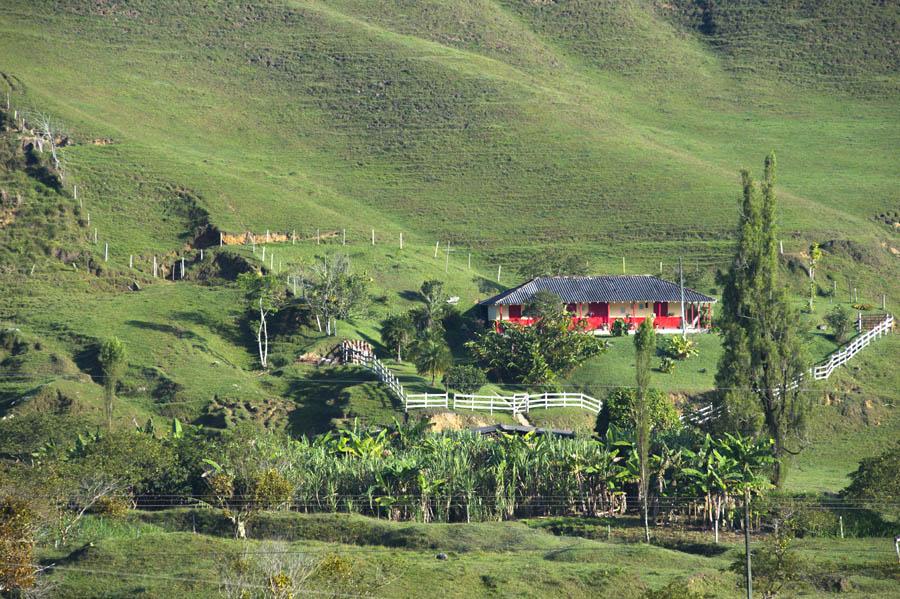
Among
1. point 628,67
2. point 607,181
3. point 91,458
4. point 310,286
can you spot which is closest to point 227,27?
point 628,67

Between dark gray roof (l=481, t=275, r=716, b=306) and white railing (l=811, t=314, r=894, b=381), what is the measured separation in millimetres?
9098

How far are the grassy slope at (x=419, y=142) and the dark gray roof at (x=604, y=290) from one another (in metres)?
4.64

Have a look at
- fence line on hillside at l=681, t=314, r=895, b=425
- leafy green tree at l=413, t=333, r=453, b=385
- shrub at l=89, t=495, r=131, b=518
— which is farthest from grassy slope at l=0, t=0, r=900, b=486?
shrub at l=89, t=495, r=131, b=518

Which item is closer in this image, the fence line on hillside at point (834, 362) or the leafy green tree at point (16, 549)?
the leafy green tree at point (16, 549)

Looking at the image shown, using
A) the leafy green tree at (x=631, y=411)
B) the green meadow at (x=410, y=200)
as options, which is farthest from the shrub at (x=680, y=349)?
the leafy green tree at (x=631, y=411)

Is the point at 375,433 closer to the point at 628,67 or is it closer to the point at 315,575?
the point at 315,575

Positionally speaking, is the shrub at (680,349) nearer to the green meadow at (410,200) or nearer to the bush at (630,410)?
the green meadow at (410,200)

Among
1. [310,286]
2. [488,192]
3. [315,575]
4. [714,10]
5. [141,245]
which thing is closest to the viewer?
[315,575]

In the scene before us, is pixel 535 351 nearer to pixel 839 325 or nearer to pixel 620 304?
pixel 620 304

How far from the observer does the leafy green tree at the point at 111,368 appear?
64.7 m

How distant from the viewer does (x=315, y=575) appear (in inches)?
1671

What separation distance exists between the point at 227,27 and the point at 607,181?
198 ft

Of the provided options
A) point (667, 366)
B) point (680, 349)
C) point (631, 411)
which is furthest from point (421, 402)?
point (680, 349)

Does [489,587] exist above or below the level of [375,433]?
below
